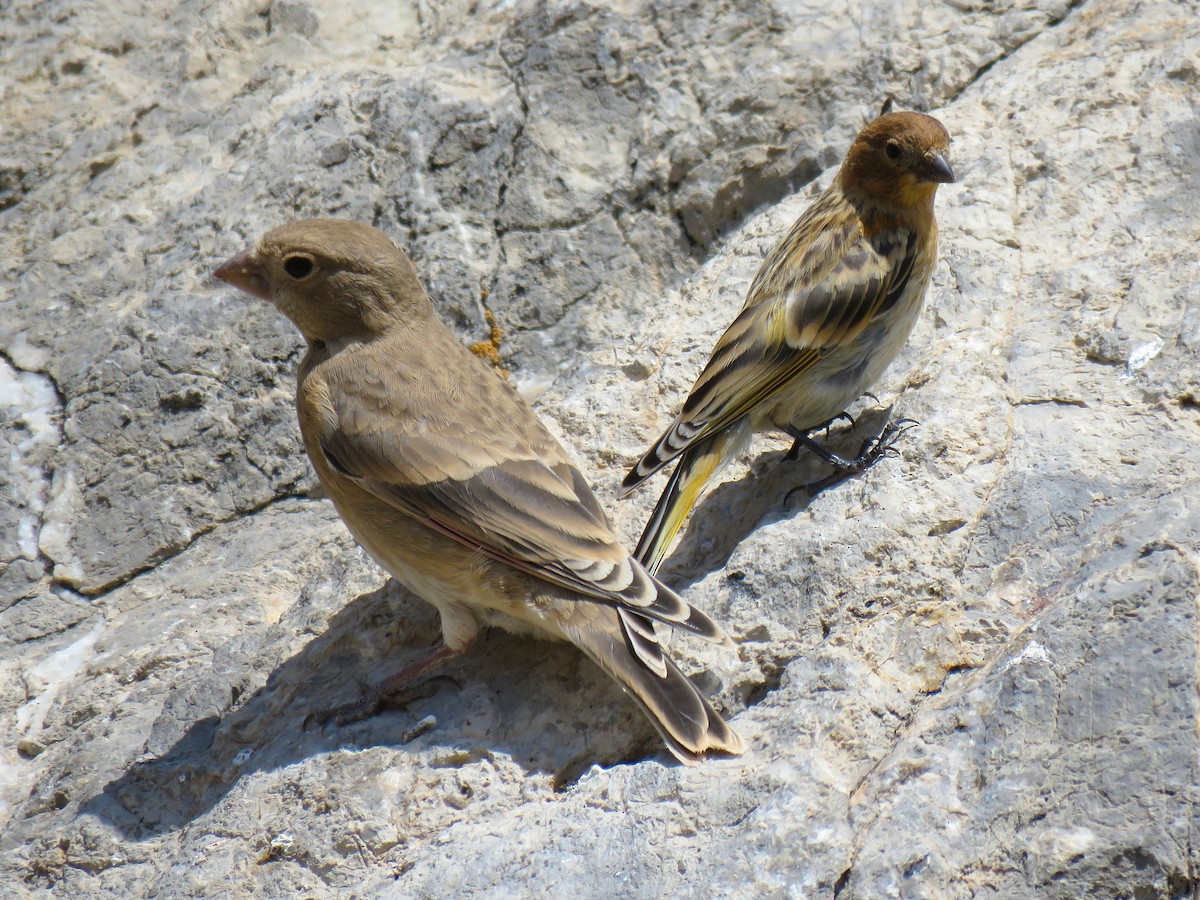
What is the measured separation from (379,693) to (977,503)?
2.15 meters

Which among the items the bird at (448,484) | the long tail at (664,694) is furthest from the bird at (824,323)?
the long tail at (664,694)

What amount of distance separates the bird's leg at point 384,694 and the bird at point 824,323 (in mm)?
963

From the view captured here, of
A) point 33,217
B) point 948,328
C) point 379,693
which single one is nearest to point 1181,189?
point 948,328

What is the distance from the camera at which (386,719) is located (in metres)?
4.21

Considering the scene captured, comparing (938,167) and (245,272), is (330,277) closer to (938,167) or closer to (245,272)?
(245,272)

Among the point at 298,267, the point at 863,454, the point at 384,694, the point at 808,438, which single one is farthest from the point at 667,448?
the point at 298,267

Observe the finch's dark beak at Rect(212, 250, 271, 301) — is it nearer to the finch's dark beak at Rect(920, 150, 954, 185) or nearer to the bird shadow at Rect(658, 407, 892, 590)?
the bird shadow at Rect(658, 407, 892, 590)

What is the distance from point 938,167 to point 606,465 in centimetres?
181

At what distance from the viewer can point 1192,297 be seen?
14.5 ft

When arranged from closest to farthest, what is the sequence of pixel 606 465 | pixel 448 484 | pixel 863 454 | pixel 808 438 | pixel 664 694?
pixel 664 694 < pixel 448 484 < pixel 863 454 < pixel 808 438 < pixel 606 465

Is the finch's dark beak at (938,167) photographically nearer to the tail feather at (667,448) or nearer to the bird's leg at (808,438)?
the bird's leg at (808,438)

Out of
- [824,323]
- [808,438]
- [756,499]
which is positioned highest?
[824,323]

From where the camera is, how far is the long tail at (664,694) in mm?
3531

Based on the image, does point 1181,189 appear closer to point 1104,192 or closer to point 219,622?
point 1104,192
